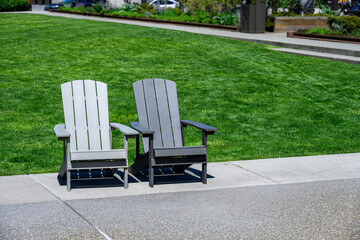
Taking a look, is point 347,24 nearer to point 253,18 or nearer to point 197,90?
point 253,18

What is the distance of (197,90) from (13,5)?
37.9 m

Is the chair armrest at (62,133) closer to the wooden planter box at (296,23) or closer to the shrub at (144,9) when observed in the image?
the wooden planter box at (296,23)

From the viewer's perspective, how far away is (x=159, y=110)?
8211mm

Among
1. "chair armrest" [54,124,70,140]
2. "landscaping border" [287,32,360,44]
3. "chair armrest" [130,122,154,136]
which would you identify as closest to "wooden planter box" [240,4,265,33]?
"landscaping border" [287,32,360,44]

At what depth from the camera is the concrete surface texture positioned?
5875mm

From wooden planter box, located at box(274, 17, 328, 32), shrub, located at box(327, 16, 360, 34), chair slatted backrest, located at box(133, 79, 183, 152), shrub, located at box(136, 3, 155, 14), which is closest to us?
chair slatted backrest, located at box(133, 79, 183, 152)

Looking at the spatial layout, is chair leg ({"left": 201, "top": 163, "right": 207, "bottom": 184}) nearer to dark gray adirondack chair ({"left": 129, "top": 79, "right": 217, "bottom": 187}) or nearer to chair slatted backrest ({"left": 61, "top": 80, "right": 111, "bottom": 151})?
dark gray adirondack chair ({"left": 129, "top": 79, "right": 217, "bottom": 187})

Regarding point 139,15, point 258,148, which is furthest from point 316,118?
point 139,15

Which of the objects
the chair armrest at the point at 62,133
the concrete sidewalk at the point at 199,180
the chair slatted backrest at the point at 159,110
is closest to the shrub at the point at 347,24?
the concrete sidewalk at the point at 199,180

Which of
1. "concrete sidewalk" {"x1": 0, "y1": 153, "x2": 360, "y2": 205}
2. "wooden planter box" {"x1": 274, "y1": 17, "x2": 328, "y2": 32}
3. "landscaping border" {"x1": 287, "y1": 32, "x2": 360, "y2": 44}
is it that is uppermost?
"wooden planter box" {"x1": 274, "y1": 17, "x2": 328, "y2": 32}

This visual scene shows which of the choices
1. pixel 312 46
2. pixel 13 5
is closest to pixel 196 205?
pixel 312 46

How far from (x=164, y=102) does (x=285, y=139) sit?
2.91 m

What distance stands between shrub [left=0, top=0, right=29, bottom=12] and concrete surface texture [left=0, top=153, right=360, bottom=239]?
4236 cm

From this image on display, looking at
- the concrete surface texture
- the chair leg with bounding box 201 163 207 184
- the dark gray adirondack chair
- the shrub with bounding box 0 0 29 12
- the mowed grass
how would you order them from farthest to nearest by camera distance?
the shrub with bounding box 0 0 29 12, the mowed grass, the dark gray adirondack chair, the chair leg with bounding box 201 163 207 184, the concrete surface texture
